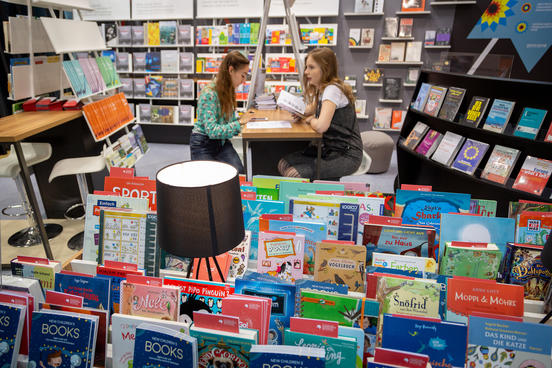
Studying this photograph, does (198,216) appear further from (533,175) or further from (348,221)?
(533,175)

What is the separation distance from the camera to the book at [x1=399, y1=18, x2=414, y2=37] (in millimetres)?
5711

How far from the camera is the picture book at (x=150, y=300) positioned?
1231mm

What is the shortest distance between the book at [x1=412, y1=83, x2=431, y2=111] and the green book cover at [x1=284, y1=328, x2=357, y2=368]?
322cm

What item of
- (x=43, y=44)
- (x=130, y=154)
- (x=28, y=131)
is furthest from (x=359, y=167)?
(x=43, y=44)

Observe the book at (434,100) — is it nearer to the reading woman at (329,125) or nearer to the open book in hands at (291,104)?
the reading woman at (329,125)

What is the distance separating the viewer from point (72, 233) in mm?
3584

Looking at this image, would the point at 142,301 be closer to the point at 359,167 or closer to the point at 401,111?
the point at 359,167

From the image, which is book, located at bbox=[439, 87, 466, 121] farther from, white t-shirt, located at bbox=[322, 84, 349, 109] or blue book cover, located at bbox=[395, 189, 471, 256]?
blue book cover, located at bbox=[395, 189, 471, 256]

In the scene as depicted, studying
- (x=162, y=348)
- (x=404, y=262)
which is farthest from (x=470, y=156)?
(x=162, y=348)

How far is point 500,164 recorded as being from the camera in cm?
318

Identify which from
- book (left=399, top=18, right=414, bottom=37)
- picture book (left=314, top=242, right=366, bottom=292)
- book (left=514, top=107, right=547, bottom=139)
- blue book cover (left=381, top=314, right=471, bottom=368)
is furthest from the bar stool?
book (left=399, top=18, right=414, bottom=37)

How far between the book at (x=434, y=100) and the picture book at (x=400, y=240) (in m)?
2.37

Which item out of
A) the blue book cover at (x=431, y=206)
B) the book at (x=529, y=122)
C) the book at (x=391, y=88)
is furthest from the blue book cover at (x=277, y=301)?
the book at (x=391, y=88)

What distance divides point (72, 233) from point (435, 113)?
3.55 metres
